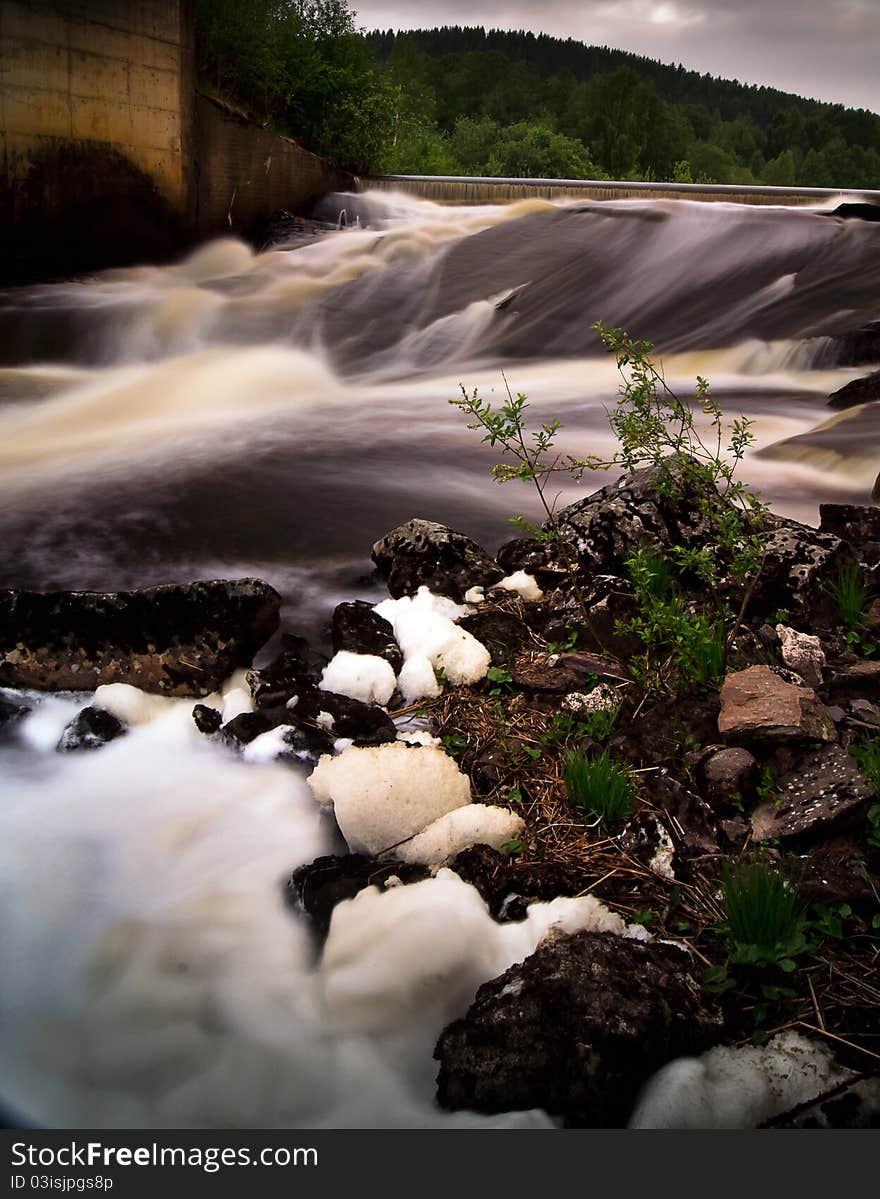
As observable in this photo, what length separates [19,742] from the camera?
2994 millimetres

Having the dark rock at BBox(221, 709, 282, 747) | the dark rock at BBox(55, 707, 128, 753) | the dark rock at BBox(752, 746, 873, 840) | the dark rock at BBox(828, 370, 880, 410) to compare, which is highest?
the dark rock at BBox(828, 370, 880, 410)

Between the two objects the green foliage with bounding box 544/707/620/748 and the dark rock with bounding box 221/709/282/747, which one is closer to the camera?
the green foliage with bounding box 544/707/620/748

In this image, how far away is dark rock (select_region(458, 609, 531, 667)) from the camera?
11.0 feet

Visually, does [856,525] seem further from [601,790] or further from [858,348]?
[858,348]

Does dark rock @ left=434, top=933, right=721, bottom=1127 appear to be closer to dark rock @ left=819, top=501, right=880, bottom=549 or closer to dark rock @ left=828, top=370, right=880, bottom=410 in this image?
dark rock @ left=819, top=501, right=880, bottom=549

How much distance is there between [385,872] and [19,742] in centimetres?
126

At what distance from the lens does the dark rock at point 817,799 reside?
7.64 ft

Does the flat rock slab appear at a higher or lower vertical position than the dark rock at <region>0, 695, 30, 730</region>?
higher

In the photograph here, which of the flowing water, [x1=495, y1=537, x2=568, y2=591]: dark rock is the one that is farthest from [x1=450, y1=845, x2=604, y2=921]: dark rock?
[x1=495, y1=537, x2=568, y2=591]: dark rock

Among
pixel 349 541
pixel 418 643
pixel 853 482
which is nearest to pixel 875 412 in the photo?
pixel 853 482

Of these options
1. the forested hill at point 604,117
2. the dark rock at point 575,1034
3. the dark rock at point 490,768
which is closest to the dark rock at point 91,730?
the dark rock at point 490,768

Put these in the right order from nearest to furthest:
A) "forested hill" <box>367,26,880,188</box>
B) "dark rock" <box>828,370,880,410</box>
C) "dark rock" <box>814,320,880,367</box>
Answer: "dark rock" <box>828,370,880,410</box>, "dark rock" <box>814,320,880,367</box>, "forested hill" <box>367,26,880,188</box>

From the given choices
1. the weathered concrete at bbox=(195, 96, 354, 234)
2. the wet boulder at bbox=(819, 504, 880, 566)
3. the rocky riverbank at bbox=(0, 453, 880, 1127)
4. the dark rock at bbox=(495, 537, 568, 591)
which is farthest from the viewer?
the weathered concrete at bbox=(195, 96, 354, 234)

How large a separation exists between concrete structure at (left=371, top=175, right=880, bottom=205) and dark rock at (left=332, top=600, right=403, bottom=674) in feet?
29.5
